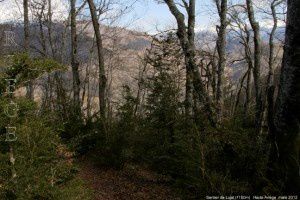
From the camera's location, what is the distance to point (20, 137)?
4.71m

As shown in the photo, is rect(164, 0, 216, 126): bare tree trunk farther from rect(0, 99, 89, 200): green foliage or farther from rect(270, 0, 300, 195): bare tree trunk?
rect(0, 99, 89, 200): green foliage

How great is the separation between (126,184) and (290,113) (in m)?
6.99

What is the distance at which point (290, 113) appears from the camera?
453cm

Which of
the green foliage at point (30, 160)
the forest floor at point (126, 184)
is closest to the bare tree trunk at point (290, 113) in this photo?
the green foliage at point (30, 160)

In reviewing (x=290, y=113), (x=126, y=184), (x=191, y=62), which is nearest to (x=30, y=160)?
(x=290, y=113)

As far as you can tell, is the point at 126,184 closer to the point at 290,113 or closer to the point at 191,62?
the point at 191,62

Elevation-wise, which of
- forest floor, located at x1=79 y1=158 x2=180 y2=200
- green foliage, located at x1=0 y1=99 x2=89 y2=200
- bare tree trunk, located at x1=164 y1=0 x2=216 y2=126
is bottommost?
forest floor, located at x1=79 y1=158 x2=180 y2=200

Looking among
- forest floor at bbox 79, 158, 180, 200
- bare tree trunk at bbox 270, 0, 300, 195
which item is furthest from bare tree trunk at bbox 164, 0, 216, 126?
bare tree trunk at bbox 270, 0, 300, 195

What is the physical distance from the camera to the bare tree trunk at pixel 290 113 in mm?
4442

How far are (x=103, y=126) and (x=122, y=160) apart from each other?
1539mm

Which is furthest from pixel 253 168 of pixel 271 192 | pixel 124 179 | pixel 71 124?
pixel 71 124

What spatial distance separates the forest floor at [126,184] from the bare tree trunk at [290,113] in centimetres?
465

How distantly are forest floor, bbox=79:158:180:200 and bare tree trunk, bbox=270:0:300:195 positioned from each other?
4.65m

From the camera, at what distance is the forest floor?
9680 mm
